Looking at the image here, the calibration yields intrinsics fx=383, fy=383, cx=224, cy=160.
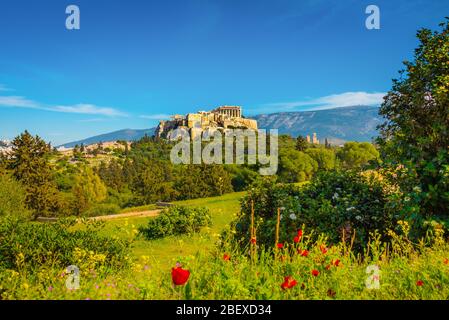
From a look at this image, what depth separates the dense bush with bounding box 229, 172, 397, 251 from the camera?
7.62m

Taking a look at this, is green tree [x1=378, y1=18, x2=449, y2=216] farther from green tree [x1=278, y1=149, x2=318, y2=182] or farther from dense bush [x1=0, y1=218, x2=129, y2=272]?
green tree [x1=278, y1=149, x2=318, y2=182]

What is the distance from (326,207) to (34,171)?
150ft

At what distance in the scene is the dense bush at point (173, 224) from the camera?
17.7 meters

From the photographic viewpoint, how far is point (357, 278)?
13.5ft

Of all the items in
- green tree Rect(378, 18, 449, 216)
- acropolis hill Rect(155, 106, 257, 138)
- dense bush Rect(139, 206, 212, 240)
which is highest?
acropolis hill Rect(155, 106, 257, 138)

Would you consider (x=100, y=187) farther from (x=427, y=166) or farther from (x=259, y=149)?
(x=427, y=166)

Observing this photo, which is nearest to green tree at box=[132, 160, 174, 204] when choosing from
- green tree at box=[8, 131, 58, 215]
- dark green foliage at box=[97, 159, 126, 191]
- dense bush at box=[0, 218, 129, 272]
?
green tree at box=[8, 131, 58, 215]

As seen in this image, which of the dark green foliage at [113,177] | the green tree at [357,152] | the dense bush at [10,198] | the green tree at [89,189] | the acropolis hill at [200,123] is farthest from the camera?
the acropolis hill at [200,123]

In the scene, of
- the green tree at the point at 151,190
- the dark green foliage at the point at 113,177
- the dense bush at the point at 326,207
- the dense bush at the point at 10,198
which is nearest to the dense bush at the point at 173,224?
the dense bush at the point at 326,207

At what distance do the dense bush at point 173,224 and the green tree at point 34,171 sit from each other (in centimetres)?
2943

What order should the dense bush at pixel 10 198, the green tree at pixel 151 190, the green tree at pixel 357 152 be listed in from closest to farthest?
the dense bush at pixel 10 198 < the green tree at pixel 151 190 < the green tree at pixel 357 152

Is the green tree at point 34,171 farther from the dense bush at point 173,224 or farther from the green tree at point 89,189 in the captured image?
the dense bush at point 173,224

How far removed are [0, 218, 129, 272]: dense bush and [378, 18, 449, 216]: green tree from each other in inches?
236

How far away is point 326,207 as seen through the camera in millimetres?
7820
